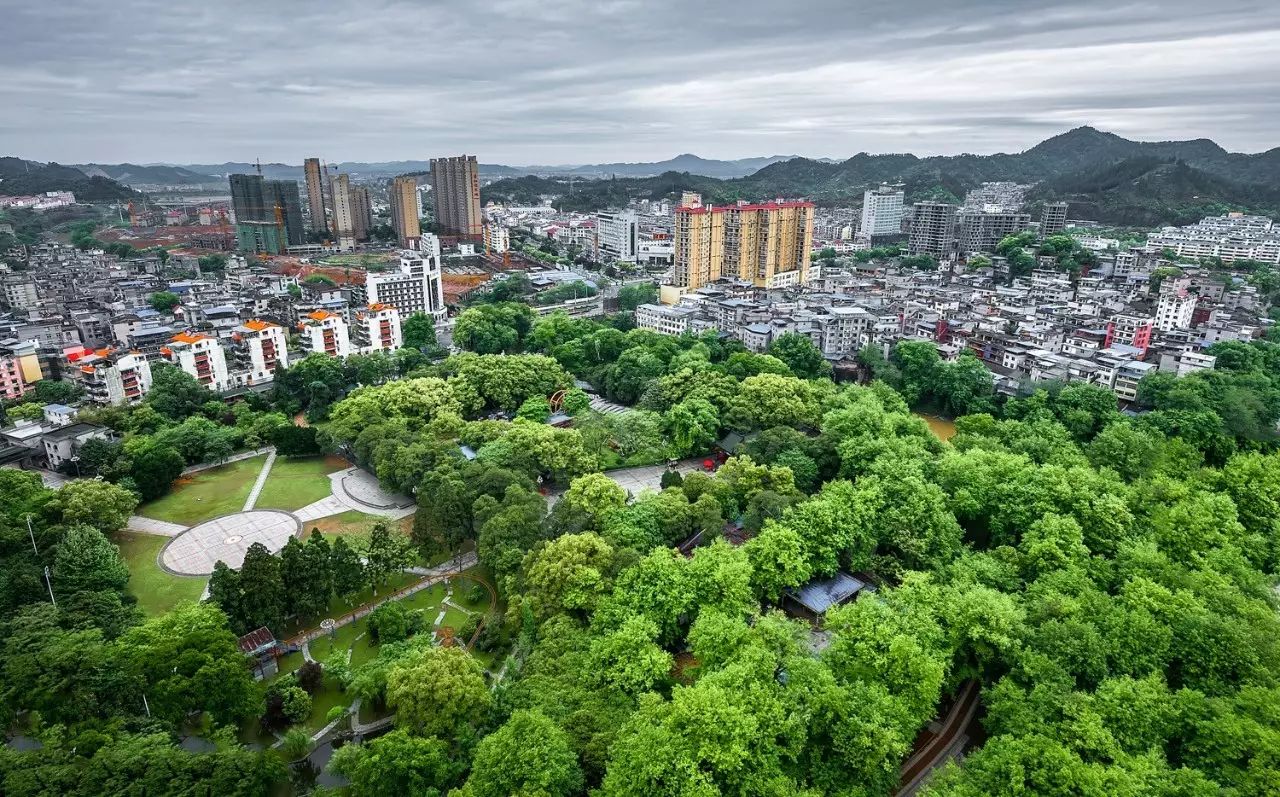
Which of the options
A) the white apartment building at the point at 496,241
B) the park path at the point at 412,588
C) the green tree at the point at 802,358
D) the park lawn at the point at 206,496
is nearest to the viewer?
the park path at the point at 412,588

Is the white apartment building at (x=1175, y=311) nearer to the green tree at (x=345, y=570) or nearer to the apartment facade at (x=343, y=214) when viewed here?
the green tree at (x=345, y=570)

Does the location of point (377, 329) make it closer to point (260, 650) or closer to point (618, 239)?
point (260, 650)

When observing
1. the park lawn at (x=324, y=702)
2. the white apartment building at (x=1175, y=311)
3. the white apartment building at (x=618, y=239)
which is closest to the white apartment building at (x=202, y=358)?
the park lawn at (x=324, y=702)

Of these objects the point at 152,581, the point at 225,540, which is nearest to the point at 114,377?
the point at 225,540

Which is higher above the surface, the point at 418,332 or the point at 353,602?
the point at 418,332

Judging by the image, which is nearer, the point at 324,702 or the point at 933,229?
the point at 324,702

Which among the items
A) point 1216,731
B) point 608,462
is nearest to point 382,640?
point 608,462
